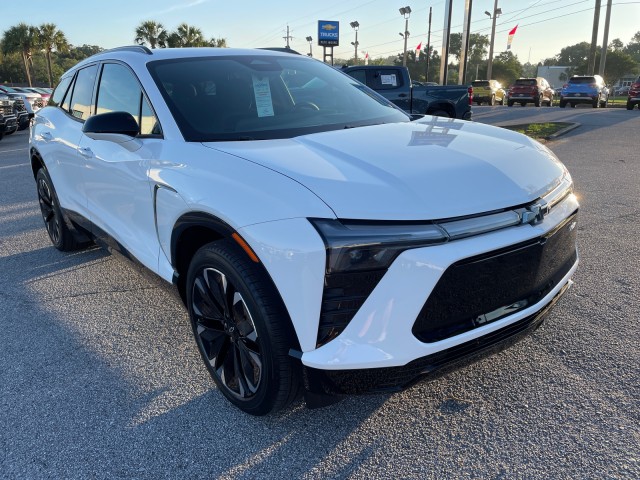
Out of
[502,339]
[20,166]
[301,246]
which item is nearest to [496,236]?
[502,339]

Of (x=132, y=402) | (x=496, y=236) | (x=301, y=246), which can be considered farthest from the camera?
(x=132, y=402)

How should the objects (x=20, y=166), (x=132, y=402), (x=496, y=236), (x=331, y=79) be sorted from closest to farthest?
(x=496, y=236) → (x=132, y=402) → (x=331, y=79) → (x=20, y=166)

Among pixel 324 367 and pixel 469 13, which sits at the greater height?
pixel 469 13

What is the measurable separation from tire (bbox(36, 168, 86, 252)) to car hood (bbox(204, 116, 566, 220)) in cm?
272

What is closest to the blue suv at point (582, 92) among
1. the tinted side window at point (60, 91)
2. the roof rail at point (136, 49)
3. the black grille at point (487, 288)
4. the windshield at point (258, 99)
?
the windshield at point (258, 99)

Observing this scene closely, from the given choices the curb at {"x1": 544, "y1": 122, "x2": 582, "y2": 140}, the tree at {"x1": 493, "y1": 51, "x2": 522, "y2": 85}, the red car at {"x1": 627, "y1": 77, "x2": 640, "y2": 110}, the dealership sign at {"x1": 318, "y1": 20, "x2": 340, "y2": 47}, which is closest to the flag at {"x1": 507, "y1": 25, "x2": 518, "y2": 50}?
the dealership sign at {"x1": 318, "y1": 20, "x2": 340, "y2": 47}

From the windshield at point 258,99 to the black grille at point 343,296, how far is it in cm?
115

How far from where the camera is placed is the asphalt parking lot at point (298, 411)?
2.20 m

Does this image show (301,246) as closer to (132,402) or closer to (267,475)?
(267,475)

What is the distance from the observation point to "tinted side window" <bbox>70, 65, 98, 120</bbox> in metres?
3.99

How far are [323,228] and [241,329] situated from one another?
2.35 ft

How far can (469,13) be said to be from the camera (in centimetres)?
2281

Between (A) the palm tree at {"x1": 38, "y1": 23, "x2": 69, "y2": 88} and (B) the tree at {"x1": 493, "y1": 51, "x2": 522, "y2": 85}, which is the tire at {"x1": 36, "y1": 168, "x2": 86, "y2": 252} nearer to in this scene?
(A) the palm tree at {"x1": 38, "y1": 23, "x2": 69, "y2": 88}

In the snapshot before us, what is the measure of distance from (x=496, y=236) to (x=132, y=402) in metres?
1.94
